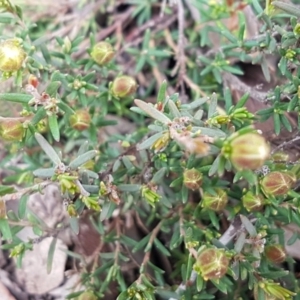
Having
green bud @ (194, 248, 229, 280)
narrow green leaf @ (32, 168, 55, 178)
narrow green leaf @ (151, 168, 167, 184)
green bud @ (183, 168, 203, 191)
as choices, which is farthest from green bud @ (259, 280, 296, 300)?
narrow green leaf @ (32, 168, 55, 178)

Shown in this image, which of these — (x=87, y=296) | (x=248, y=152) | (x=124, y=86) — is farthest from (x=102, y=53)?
(x=248, y=152)

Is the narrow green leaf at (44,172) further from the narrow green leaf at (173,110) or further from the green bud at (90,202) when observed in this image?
the narrow green leaf at (173,110)

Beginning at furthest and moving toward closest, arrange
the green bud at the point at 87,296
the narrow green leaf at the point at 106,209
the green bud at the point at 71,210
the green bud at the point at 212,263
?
the green bud at the point at 87,296
the narrow green leaf at the point at 106,209
the green bud at the point at 71,210
the green bud at the point at 212,263

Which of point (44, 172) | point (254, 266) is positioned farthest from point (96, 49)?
point (254, 266)

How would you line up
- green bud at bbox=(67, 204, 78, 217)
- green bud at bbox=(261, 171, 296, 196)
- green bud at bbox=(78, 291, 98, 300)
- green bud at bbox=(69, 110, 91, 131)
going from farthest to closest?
green bud at bbox=(69, 110, 91, 131)
green bud at bbox=(78, 291, 98, 300)
green bud at bbox=(67, 204, 78, 217)
green bud at bbox=(261, 171, 296, 196)

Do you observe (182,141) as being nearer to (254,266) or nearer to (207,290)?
(254,266)

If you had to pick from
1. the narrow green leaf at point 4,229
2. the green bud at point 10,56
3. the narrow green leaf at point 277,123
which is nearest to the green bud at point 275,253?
the narrow green leaf at point 277,123

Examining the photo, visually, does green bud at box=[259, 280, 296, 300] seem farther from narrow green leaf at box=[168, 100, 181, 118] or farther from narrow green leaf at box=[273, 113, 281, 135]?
narrow green leaf at box=[168, 100, 181, 118]

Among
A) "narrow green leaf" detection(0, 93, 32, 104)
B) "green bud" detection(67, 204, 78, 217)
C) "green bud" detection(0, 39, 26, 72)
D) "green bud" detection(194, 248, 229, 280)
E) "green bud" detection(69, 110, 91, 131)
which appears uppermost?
"green bud" detection(0, 39, 26, 72)
